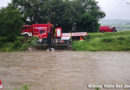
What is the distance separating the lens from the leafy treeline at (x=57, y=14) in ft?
66.6

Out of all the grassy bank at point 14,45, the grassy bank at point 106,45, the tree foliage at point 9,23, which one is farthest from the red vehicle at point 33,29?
the grassy bank at point 106,45

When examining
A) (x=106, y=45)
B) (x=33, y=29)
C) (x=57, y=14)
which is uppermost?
(x=57, y=14)

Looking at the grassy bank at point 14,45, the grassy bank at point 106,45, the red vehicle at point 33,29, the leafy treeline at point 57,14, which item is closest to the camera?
the grassy bank at point 106,45

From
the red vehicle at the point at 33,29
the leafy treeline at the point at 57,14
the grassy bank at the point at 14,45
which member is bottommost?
the grassy bank at the point at 14,45

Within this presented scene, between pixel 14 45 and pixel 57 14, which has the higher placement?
pixel 57 14

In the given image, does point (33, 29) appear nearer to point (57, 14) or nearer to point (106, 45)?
point (57, 14)

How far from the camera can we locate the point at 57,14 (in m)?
28.3

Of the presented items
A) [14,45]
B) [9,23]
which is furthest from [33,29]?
[14,45]

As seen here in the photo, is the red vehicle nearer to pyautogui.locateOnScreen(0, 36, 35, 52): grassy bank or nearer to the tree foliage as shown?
the tree foliage

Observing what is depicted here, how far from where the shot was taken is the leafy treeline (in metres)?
20.3

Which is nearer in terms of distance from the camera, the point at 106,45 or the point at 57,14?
the point at 106,45

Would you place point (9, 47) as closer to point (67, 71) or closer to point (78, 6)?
point (67, 71)

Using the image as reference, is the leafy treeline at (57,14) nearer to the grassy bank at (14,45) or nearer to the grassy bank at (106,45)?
the grassy bank at (14,45)

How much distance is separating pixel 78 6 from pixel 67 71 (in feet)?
84.2
